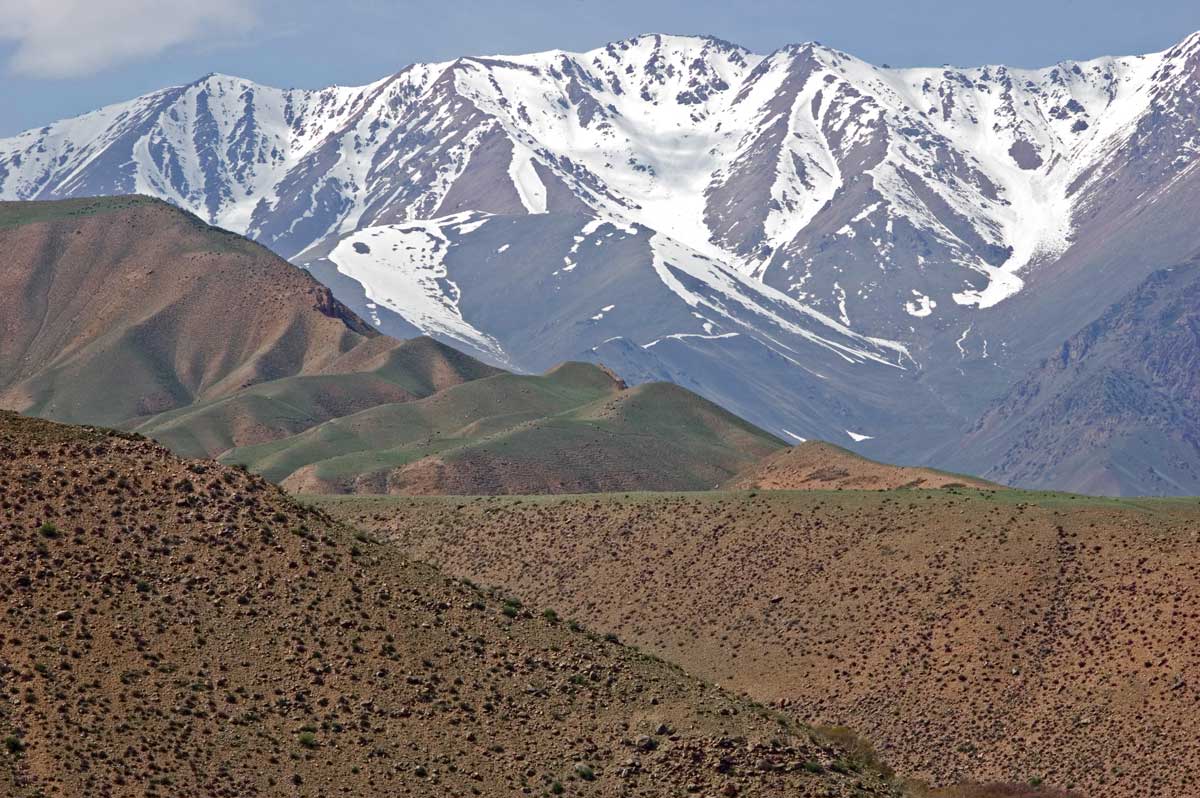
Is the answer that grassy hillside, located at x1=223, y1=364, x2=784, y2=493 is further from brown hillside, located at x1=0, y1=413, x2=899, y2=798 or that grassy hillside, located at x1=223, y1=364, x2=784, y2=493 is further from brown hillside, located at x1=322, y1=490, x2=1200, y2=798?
brown hillside, located at x1=0, y1=413, x2=899, y2=798

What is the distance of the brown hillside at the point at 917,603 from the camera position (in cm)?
8062

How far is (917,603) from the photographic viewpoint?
9212cm

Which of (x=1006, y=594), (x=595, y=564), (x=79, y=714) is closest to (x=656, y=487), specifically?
(x=595, y=564)

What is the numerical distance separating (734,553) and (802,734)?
47.3 metres

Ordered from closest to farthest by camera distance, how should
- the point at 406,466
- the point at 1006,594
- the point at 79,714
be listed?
1. the point at 79,714
2. the point at 1006,594
3. the point at 406,466

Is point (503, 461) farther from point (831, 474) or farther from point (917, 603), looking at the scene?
point (917, 603)

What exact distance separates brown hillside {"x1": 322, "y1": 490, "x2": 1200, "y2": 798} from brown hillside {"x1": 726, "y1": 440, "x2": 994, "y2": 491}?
23.6 m

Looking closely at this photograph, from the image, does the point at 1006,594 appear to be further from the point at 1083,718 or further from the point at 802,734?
the point at 802,734

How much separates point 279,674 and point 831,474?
99.4 meters

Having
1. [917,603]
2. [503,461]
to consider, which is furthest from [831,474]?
[917,603]

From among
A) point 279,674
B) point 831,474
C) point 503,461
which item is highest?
point 279,674

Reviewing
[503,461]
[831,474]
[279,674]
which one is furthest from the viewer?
[503,461]

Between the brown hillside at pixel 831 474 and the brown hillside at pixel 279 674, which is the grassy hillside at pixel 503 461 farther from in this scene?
the brown hillside at pixel 279 674

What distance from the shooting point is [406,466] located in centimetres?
17725
